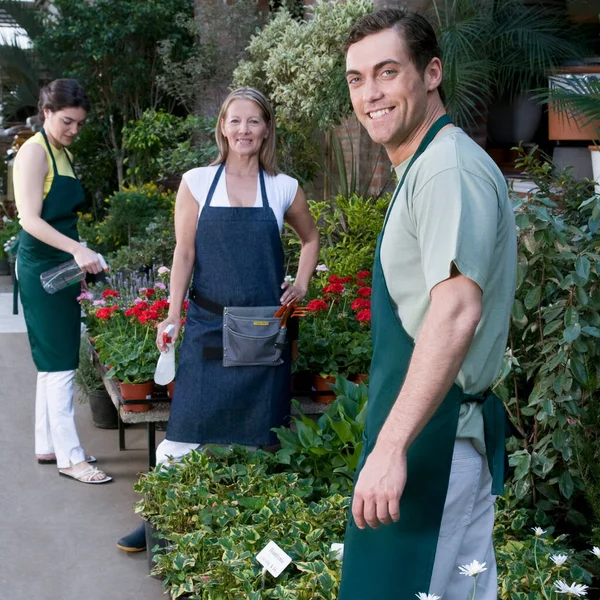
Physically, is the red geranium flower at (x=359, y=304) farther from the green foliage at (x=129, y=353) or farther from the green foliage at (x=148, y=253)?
the green foliage at (x=148, y=253)

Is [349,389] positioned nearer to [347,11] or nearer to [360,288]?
[360,288]

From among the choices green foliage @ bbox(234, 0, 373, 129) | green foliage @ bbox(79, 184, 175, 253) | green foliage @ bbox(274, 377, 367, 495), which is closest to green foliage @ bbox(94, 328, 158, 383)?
green foliage @ bbox(274, 377, 367, 495)

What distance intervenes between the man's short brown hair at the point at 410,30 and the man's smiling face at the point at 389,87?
11 millimetres

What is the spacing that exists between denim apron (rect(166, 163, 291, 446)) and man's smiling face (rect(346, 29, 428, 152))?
1.73 metres

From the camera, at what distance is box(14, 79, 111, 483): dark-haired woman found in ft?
15.3

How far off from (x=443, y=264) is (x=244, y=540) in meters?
1.77

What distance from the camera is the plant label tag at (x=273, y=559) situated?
2.96 meters

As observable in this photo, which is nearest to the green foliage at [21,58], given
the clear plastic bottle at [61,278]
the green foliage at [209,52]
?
the green foliage at [209,52]

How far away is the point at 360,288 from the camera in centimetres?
523

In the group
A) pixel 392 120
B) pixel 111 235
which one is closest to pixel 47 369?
pixel 392 120

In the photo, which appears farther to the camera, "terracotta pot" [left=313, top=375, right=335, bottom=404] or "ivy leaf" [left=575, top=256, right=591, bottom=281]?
"terracotta pot" [left=313, top=375, right=335, bottom=404]

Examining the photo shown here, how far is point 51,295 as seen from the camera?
4824 millimetres

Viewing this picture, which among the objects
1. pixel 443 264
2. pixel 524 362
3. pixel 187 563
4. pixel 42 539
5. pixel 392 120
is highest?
pixel 392 120

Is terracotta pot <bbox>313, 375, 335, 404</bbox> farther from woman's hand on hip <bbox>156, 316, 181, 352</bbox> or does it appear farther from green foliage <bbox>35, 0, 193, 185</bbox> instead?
green foliage <bbox>35, 0, 193, 185</bbox>
